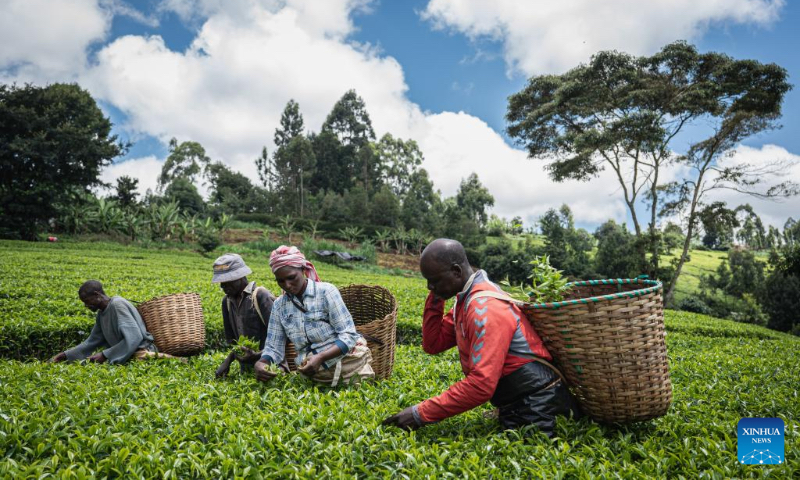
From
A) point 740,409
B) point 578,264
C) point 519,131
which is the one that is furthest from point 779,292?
point 740,409

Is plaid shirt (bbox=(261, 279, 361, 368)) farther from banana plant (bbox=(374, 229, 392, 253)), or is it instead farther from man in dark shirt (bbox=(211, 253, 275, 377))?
banana plant (bbox=(374, 229, 392, 253))

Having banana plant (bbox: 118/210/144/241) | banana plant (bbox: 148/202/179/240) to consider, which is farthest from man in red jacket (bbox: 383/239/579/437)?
banana plant (bbox: 118/210/144/241)

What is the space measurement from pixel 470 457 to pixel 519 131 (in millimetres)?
22847

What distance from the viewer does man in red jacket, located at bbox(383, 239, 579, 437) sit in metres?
2.23

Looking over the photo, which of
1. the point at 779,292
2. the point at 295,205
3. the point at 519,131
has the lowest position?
the point at 779,292

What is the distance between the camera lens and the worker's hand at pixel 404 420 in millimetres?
2332

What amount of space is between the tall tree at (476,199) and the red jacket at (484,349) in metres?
45.3

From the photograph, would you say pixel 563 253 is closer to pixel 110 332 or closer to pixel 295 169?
pixel 110 332

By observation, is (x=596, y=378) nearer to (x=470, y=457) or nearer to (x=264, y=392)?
(x=470, y=457)

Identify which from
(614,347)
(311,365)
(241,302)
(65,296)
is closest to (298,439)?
(311,365)

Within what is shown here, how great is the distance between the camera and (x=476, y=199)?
48.2 meters

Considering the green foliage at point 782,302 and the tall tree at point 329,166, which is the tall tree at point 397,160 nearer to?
the tall tree at point 329,166

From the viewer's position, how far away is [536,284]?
106 inches

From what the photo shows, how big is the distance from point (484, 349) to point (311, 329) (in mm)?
1523
